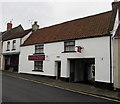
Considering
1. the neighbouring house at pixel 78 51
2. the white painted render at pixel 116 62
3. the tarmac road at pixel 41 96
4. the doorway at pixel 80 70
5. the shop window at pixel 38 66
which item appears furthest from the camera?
the shop window at pixel 38 66

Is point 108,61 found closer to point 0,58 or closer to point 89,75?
point 89,75

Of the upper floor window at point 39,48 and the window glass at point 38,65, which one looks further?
the upper floor window at point 39,48

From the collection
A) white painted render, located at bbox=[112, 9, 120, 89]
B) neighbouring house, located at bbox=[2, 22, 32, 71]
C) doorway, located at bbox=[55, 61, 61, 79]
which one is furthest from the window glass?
white painted render, located at bbox=[112, 9, 120, 89]

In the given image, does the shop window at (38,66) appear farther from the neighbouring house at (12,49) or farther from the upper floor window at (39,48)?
the neighbouring house at (12,49)

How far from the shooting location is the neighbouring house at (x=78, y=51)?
1155 cm

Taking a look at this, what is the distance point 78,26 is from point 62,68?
5527mm

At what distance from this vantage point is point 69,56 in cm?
1441

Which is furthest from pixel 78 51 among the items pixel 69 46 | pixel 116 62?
pixel 116 62

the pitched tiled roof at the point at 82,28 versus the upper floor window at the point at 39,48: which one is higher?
the pitched tiled roof at the point at 82,28

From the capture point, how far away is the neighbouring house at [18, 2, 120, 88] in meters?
11.6

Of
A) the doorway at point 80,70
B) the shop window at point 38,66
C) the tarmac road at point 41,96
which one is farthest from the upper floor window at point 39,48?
the tarmac road at point 41,96

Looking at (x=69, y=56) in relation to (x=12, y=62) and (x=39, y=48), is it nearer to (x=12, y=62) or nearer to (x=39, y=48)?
(x=39, y=48)

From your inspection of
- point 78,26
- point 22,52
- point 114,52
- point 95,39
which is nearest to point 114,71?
point 114,52

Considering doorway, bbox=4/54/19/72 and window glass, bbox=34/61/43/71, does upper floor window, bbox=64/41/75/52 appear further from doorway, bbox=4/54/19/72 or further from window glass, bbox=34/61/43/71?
doorway, bbox=4/54/19/72
